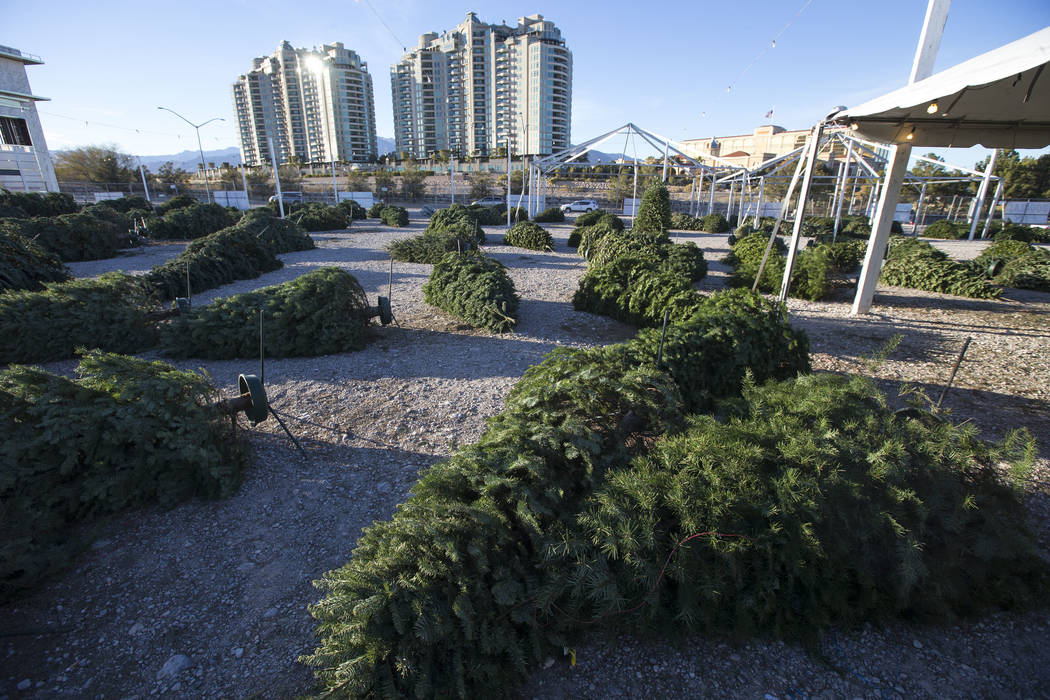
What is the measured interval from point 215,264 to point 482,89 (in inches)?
3599

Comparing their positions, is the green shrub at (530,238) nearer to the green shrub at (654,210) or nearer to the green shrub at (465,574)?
the green shrub at (654,210)

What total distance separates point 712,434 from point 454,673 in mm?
2005

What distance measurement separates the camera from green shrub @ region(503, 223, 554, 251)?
721 inches

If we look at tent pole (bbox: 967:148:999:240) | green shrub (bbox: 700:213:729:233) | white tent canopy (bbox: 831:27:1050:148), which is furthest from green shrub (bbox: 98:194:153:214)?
tent pole (bbox: 967:148:999:240)

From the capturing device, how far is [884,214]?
27.3 ft

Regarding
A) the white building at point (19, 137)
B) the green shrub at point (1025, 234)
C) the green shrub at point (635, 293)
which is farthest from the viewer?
the white building at point (19, 137)

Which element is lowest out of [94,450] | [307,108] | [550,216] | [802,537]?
[94,450]

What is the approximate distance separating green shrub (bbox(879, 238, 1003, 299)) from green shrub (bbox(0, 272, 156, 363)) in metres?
16.1

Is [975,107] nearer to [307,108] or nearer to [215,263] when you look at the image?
[215,263]

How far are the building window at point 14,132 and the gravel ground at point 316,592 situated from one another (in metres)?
54.5

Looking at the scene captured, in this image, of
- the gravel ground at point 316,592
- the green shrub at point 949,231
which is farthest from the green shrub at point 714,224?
the gravel ground at point 316,592

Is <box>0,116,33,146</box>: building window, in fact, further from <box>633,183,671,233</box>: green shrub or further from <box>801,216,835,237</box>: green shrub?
<box>801,216,835,237</box>: green shrub

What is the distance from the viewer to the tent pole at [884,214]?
8.23 m

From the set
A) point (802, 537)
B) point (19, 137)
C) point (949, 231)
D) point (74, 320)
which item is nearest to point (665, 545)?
point (802, 537)
